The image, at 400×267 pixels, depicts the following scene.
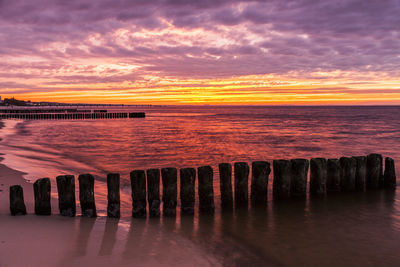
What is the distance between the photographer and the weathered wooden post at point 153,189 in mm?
6859

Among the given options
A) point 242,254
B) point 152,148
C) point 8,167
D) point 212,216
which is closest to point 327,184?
point 212,216

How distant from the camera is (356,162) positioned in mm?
9102

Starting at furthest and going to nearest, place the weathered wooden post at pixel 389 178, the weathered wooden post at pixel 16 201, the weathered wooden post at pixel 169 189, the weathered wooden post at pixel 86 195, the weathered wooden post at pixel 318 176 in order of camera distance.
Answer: the weathered wooden post at pixel 389 178 → the weathered wooden post at pixel 318 176 → the weathered wooden post at pixel 169 189 → the weathered wooden post at pixel 86 195 → the weathered wooden post at pixel 16 201

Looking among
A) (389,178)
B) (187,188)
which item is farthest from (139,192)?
(389,178)

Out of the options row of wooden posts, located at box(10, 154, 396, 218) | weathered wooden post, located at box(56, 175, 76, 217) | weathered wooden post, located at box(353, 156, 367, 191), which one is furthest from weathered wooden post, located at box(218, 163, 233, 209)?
weathered wooden post, located at box(353, 156, 367, 191)

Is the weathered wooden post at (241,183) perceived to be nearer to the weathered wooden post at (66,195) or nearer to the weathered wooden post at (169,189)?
the weathered wooden post at (169,189)

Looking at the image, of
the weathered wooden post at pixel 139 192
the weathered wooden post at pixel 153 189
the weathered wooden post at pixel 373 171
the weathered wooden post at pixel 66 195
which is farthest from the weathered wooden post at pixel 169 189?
the weathered wooden post at pixel 373 171

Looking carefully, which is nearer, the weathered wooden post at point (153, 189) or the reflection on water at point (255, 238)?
the reflection on water at point (255, 238)

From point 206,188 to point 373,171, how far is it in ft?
18.8

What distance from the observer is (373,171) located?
9.39 m

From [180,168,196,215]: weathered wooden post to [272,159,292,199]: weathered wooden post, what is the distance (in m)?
2.60

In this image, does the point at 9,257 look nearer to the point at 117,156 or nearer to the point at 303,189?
the point at 303,189

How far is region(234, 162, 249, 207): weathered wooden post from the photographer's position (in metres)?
7.66

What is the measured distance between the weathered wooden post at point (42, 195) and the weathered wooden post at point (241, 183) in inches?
174
